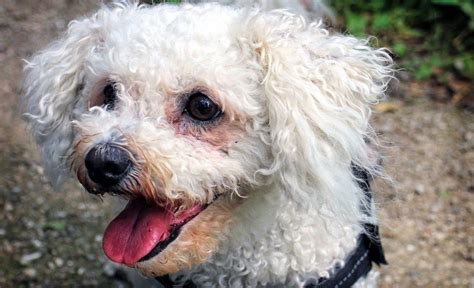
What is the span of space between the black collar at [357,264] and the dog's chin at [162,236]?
34 cm

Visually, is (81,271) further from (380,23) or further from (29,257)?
(380,23)

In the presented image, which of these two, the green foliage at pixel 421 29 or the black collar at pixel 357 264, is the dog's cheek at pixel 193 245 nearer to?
the black collar at pixel 357 264

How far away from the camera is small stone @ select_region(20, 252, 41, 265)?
11.0 ft

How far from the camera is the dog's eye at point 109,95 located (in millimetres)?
2262

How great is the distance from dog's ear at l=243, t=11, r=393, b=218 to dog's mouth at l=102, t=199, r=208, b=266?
0.98 ft

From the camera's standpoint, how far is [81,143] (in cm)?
211

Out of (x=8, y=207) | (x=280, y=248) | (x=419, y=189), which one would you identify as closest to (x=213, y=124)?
(x=280, y=248)

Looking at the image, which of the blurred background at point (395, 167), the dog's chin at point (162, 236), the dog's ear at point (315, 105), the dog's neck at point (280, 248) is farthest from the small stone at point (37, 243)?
the dog's ear at point (315, 105)

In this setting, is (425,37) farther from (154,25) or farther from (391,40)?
(154,25)

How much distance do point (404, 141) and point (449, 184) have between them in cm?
39

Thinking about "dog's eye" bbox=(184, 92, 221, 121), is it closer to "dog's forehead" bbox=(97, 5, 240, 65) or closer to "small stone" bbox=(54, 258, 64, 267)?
"dog's forehead" bbox=(97, 5, 240, 65)

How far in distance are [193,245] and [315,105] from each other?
513 millimetres

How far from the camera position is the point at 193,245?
2.18m

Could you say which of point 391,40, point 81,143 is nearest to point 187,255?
point 81,143
